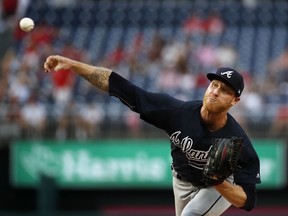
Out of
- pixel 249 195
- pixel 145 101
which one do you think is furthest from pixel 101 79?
pixel 249 195

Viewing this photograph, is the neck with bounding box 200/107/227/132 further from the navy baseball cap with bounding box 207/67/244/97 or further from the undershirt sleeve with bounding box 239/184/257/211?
the undershirt sleeve with bounding box 239/184/257/211

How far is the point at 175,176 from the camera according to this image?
21.7ft

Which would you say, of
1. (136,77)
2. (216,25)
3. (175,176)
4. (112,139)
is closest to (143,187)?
(112,139)

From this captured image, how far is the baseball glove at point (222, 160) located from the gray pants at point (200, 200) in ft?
2.54

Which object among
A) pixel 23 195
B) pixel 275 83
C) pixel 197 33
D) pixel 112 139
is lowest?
pixel 23 195

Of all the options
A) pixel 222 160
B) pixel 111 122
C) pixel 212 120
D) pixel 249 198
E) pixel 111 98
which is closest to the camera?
pixel 222 160

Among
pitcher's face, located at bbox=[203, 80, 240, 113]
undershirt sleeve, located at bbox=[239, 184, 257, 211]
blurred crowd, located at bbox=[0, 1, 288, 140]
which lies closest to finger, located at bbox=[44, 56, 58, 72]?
pitcher's face, located at bbox=[203, 80, 240, 113]

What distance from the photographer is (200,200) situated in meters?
6.42

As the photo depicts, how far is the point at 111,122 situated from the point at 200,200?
739 centimetres

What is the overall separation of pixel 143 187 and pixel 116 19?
5.30 metres

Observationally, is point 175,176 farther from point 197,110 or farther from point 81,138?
point 81,138

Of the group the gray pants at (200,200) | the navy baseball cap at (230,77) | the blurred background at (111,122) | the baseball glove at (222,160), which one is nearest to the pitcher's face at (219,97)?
the navy baseball cap at (230,77)

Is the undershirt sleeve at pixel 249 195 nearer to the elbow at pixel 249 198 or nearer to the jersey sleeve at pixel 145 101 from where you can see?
the elbow at pixel 249 198

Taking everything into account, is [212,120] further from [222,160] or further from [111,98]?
[111,98]
